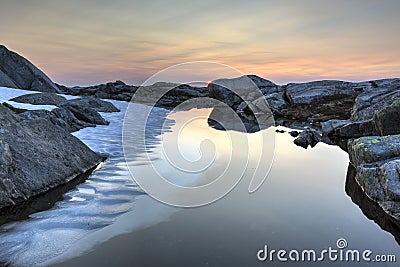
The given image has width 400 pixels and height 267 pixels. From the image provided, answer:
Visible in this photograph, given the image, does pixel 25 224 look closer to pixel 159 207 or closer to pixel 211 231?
pixel 159 207

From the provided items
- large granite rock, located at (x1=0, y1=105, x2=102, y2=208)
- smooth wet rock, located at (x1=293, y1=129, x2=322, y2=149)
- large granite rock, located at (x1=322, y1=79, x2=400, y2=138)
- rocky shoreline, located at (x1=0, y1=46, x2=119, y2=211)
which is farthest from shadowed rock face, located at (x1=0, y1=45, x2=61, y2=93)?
large granite rock, located at (x1=322, y1=79, x2=400, y2=138)

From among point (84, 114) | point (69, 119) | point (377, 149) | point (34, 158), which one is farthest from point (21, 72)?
point (377, 149)

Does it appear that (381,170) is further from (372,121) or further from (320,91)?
(320,91)

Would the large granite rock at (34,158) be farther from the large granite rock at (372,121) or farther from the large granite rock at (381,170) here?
the large granite rock at (372,121)

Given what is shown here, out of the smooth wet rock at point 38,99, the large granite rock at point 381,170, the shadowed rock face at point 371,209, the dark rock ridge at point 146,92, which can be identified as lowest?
the shadowed rock face at point 371,209

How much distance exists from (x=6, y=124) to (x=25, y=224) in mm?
3517

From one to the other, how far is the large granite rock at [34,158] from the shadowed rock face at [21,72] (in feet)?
119

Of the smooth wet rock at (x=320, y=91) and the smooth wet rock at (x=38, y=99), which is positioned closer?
the smooth wet rock at (x=38, y=99)

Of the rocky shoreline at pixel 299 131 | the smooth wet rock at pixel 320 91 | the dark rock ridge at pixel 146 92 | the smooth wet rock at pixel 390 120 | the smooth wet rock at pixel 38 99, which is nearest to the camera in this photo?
the rocky shoreline at pixel 299 131

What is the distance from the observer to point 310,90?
44062mm

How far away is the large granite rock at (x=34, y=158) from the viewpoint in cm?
680

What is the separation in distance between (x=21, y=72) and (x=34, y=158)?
40.5 meters

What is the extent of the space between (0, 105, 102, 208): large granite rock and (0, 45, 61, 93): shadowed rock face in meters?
36.2

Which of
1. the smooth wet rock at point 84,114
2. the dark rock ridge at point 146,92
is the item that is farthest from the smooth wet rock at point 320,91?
the dark rock ridge at point 146,92
